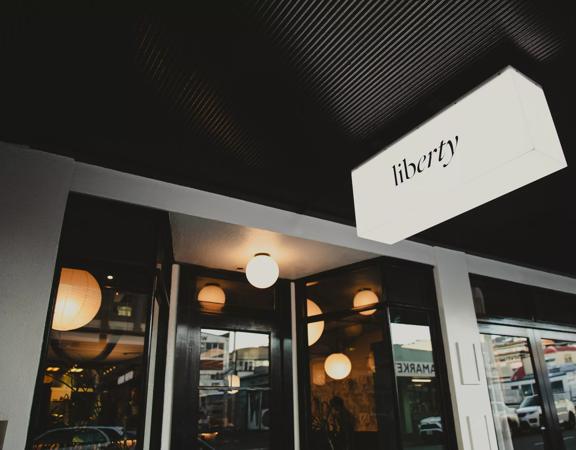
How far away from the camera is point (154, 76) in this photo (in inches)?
89.2

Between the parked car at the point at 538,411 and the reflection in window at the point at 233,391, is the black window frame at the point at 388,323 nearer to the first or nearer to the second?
the reflection in window at the point at 233,391

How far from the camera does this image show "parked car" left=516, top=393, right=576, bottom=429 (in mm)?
4922

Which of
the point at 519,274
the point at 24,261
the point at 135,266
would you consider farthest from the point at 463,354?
the point at 24,261

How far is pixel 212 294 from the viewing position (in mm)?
4461

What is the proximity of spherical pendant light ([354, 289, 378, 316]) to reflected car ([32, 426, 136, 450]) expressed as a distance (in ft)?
7.93

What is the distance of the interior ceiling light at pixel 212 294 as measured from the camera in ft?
14.5

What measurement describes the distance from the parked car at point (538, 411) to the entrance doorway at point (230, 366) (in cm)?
269

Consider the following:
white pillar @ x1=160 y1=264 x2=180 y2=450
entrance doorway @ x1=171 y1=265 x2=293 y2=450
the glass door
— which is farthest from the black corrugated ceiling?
the glass door

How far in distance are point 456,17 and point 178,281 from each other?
333cm

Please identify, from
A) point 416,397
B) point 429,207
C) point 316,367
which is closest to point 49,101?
point 429,207

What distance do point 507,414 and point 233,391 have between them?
2.98 metres

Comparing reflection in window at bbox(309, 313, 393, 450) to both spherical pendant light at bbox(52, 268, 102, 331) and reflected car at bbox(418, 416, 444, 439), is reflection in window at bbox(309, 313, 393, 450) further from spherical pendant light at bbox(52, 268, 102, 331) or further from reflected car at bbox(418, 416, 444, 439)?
spherical pendant light at bbox(52, 268, 102, 331)

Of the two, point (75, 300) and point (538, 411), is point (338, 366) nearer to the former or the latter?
point (538, 411)

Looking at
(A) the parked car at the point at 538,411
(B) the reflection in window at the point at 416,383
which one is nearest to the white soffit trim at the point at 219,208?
(B) the reflection in window at the point at 416,383
